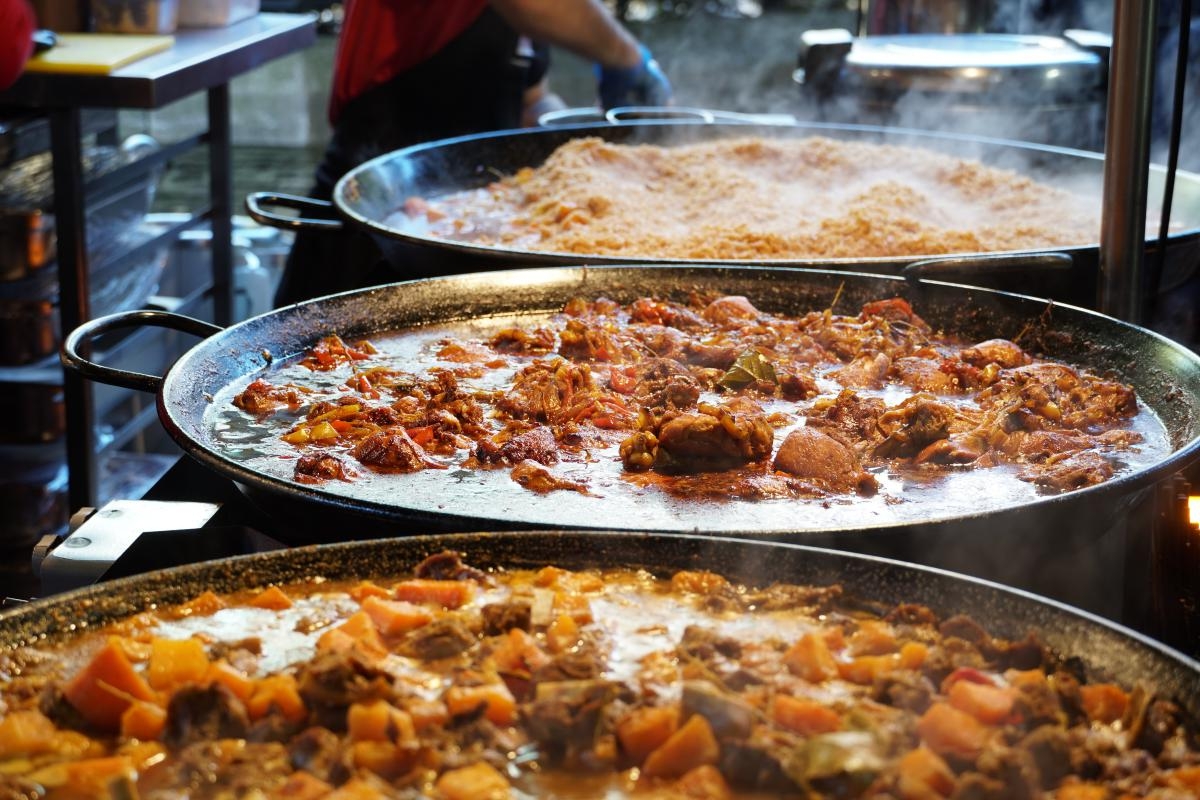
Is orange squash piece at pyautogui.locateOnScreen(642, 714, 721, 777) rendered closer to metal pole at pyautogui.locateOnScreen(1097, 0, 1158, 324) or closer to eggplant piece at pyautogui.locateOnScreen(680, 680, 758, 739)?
eggplant piece at pyautogui.locateOnScreen(680, 680, 758, 739)

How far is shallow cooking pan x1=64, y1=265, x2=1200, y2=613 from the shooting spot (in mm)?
1388

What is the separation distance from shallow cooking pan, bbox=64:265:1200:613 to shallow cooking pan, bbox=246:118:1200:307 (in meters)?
0.06

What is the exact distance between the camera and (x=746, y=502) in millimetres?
1619

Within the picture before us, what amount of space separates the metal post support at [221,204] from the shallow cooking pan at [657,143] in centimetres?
67

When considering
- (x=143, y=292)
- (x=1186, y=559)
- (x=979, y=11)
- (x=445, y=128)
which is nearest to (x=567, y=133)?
(x=445, y=128)

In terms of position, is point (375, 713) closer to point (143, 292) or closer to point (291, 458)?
point (291, 458)

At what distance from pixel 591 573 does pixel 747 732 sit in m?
0.31

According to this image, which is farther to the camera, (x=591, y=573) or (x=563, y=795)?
(x=591, y=573)

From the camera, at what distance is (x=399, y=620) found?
1.21 metres

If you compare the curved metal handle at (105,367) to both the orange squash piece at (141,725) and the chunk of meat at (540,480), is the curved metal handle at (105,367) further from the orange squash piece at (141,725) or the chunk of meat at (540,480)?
the orange squash piece at (141,725)

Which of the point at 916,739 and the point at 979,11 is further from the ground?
the point at 979,11

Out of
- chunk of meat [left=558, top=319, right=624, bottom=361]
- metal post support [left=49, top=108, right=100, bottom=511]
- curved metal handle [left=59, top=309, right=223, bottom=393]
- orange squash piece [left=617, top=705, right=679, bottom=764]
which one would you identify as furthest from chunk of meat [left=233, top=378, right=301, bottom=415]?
metal post support [left=49, top=108, right=100, bottom=511]

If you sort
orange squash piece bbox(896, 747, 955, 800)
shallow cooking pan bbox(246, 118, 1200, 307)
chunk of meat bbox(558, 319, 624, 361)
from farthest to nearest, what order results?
shallow cooking pan bbox(246, 118, 1200, 307)
chunk of meat bbox(558, 319, 624, 361)
orange squash piece bbox(896, 747, 955, 800)

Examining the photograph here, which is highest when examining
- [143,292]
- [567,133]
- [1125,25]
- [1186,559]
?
[1125,25]
